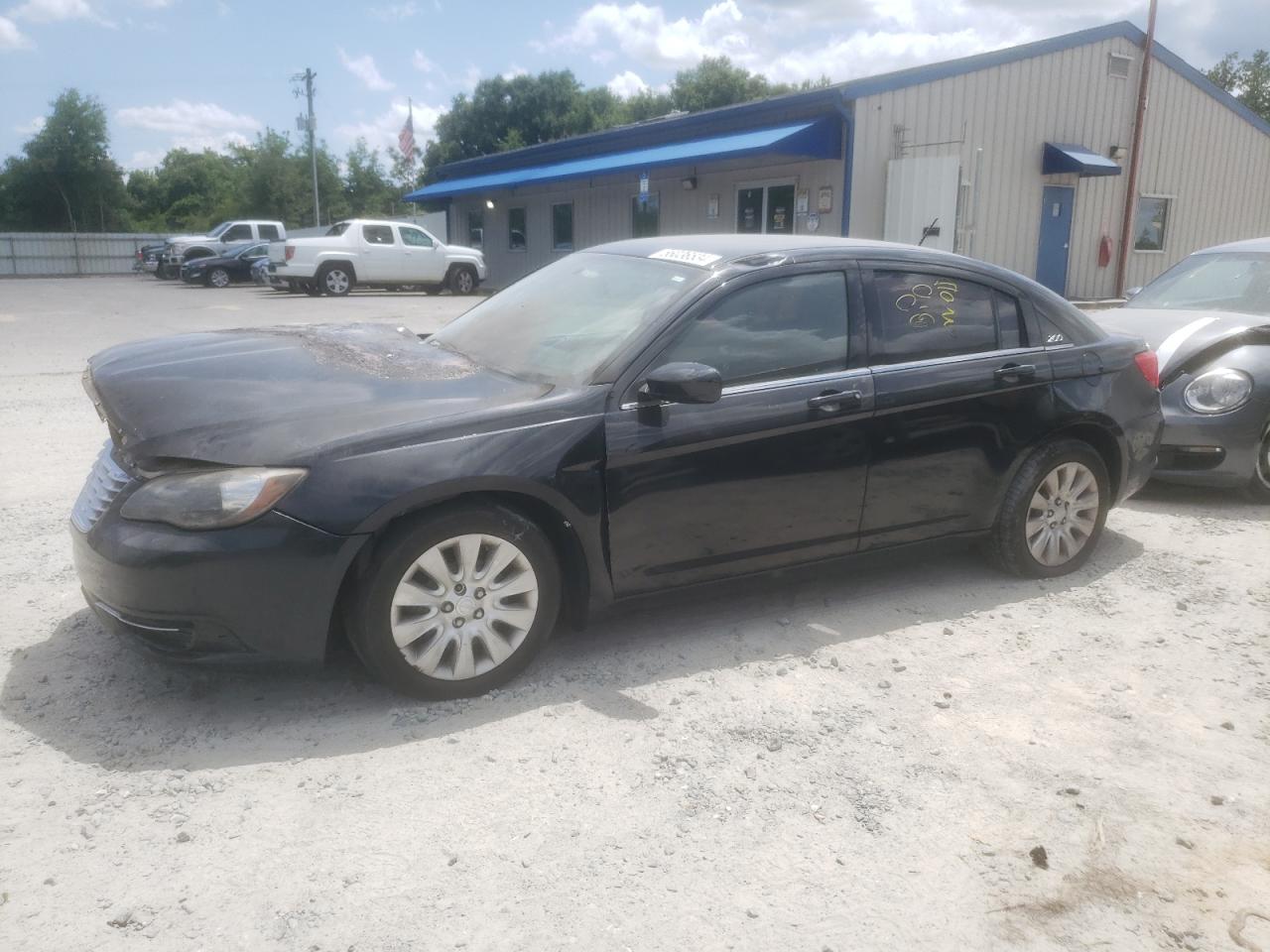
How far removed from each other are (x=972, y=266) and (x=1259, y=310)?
3693 millimetres

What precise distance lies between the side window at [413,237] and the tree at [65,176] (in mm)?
37126

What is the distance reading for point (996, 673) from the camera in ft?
12.7

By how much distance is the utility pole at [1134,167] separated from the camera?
19.2m

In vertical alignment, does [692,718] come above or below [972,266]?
below

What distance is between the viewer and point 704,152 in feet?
60.1

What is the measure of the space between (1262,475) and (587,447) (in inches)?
192

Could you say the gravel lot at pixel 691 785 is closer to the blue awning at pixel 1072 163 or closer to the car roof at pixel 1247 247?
the car roof at pixel 1247 247

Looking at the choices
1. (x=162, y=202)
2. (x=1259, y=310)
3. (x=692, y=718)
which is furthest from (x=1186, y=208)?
(x=162, y=202)

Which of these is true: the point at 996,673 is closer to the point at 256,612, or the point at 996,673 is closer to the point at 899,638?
the point at 899,638

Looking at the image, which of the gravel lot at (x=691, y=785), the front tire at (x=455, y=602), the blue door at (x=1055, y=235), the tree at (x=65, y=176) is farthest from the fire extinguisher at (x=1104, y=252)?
the tree at (x=65, y=176)

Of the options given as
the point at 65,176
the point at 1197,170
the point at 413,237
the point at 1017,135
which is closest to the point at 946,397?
the point at 1017,135

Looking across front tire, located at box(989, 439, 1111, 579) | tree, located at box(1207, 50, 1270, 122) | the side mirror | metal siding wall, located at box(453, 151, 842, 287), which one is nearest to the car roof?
front tire, located at box(989, 439, 1111, 579)

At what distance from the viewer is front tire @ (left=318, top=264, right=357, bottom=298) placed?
23.2m

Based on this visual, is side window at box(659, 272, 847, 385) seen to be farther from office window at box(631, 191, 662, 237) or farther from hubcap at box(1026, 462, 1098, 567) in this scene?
office window at box(631, 191, 662, 237)
